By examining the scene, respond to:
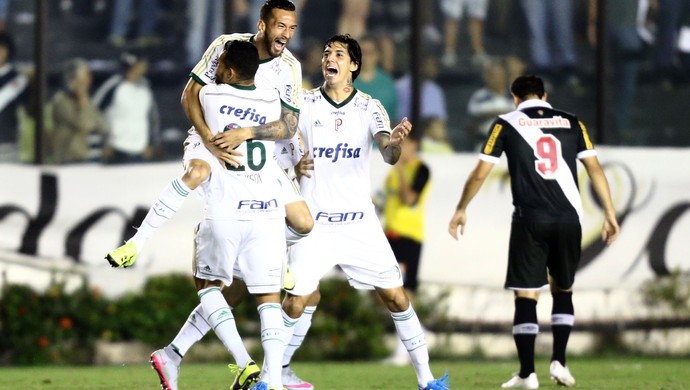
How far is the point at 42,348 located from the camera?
589 inches

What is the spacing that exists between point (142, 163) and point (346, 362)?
2.94 meters

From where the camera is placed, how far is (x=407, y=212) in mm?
15852

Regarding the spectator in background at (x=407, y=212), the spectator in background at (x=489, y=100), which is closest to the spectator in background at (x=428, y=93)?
the spectator in background at (x=489, y=100)

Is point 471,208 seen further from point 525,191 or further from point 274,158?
point 274,158

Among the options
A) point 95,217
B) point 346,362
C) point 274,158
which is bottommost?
point 346,362

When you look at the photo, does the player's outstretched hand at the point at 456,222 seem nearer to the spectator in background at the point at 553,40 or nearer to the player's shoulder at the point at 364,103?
the player's shoulder at the point at 364,103

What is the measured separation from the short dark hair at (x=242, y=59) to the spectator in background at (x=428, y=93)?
22.4ft

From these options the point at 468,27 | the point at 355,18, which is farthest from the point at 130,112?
the point at 468,27

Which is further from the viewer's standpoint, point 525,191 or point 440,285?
point 440,285

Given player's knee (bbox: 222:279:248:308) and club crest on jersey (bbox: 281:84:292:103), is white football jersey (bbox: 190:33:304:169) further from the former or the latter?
player's knee (bbox: 222:279:248:308)

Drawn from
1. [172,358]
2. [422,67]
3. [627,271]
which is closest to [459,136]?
[422,67]

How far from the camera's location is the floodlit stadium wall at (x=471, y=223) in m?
15.8

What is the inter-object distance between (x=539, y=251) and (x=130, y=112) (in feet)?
19.4

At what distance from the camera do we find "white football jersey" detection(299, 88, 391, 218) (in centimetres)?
1082
